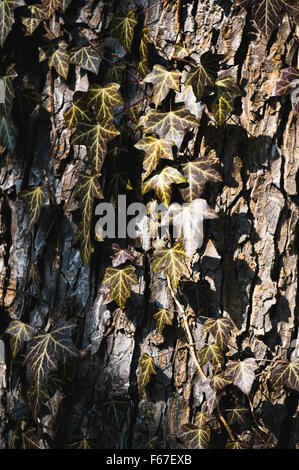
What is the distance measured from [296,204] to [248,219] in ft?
0.56

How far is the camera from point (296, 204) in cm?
135

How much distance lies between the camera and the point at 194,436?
4.19 ft

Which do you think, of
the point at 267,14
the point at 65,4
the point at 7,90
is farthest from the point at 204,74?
the point at 7,90

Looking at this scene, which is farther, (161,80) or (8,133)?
(8,133)

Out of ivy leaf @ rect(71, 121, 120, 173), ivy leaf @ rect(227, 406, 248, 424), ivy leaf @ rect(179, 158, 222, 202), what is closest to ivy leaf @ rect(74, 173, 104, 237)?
ivy leaf @ rect(71, 121, 120, 173)

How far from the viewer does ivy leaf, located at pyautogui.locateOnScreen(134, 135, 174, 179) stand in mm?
1208

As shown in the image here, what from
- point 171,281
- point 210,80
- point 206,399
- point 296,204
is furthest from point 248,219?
point 206,399

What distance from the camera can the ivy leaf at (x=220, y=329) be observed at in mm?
1270

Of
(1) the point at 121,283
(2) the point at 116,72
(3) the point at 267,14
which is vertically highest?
(3) the point at 267,14

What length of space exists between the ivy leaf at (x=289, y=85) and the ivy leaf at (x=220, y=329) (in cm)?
65

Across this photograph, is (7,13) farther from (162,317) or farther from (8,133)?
(162,317)

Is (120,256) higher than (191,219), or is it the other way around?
(191,219)

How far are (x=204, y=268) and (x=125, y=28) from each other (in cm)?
74

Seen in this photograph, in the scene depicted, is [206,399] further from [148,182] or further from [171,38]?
[171,38]
